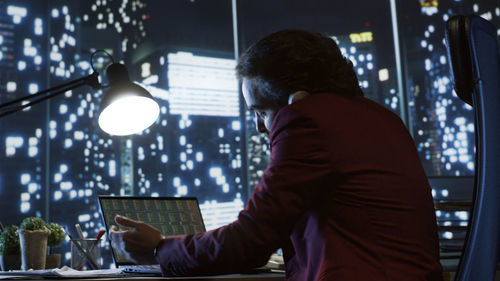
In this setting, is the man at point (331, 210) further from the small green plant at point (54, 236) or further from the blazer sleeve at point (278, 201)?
the small green plant at point (54, 236)

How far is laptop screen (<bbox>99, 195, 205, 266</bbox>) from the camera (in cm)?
156

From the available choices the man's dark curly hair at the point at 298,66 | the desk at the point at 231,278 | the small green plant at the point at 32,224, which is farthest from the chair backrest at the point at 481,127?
the small green plant at the point at 32,224

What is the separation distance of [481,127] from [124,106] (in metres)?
1.39

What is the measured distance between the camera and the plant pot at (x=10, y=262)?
5.34 feet

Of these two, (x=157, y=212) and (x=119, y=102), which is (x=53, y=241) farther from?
(x=119, y=102)

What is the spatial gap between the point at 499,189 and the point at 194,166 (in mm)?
2673

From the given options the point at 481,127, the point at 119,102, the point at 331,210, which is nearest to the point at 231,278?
the point at 331,210

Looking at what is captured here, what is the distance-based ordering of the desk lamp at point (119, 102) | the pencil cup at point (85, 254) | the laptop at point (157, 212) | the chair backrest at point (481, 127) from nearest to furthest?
the chair backrest at point (481, 127) → the laptop at point (157, 212) → the pencil cup at point (85, 254) → the desk lamp at point (119, 102)

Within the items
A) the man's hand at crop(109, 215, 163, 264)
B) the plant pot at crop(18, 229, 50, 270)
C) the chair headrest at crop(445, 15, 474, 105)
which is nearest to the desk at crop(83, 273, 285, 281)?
the man's hand at crop(109, 215, 163, 264)

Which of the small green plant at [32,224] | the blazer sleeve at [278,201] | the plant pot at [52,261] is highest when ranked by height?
the blazer sleeve at [278,201]

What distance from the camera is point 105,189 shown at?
3131mm

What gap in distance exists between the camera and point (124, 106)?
1926mm

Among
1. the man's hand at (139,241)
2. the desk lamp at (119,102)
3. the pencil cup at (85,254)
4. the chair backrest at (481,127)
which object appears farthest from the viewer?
the desk lamp at (119,102)

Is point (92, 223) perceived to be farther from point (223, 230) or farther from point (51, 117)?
point (223, 230)
